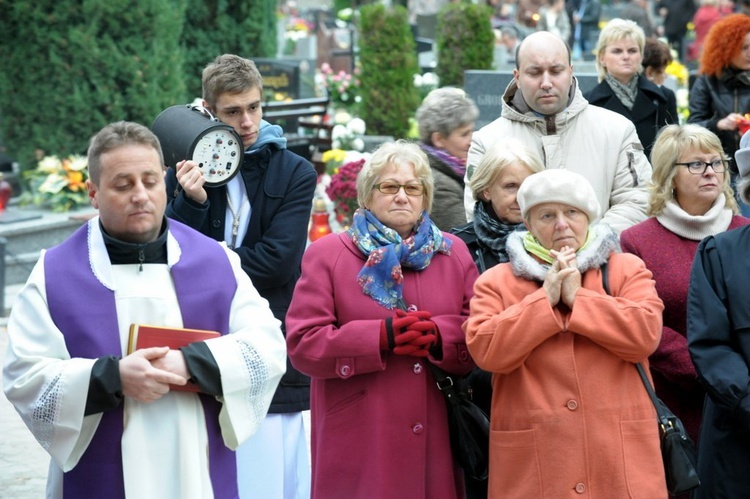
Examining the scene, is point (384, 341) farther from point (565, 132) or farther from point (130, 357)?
point (565, 132)

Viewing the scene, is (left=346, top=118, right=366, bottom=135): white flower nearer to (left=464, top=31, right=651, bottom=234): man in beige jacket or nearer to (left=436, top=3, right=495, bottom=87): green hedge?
(left=436, top=3, right=495, bottom=87): green hedge

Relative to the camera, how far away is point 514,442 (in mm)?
4281

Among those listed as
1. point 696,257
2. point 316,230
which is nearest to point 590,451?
point 696,257

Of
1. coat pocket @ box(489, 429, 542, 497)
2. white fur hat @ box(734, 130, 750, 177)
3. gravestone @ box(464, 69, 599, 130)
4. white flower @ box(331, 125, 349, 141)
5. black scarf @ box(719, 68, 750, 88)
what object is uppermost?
white fur hat @ box(734, 130, 750, 177)

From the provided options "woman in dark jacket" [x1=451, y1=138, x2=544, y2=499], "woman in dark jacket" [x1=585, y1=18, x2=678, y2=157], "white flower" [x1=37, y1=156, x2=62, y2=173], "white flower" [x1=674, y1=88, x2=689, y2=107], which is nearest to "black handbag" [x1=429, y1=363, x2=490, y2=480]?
"woman in dark jacket" [x1=451, y1=138, x2=544, y2=499]

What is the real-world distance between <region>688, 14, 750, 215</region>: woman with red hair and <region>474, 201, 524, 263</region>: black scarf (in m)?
3.30

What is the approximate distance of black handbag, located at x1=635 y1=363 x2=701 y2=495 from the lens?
13.8ft

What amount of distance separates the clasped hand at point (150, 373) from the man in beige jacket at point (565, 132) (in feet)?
7.15

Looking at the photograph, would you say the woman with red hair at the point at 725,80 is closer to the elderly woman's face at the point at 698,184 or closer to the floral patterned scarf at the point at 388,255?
the elderly woman's face at the point at 698,184

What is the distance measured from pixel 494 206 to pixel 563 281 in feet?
2.73

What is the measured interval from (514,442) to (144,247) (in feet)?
4.61

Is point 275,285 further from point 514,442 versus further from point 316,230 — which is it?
point 316,230

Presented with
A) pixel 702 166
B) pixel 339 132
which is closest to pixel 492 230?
pixel 702 166

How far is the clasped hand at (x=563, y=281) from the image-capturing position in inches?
165
